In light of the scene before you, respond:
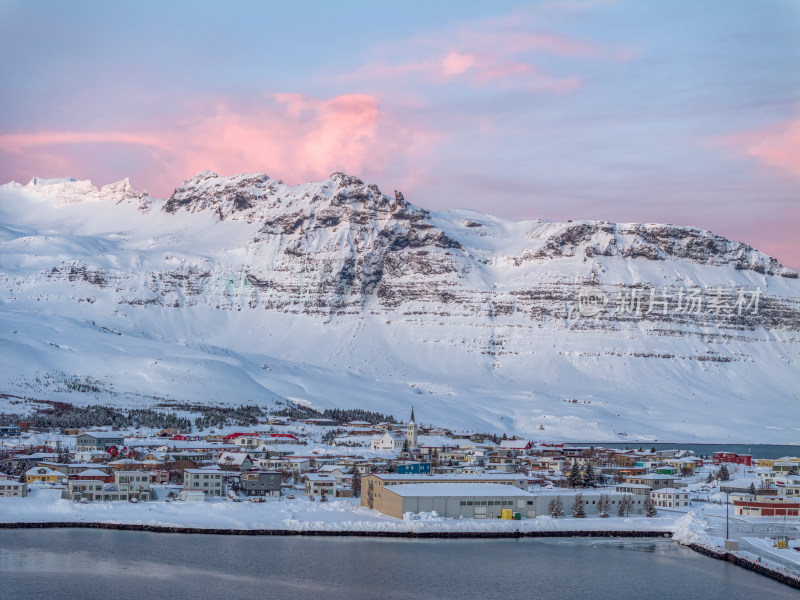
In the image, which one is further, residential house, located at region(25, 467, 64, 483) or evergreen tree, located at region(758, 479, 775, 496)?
evergreen tree, located at region(758, 479, 775, 496)

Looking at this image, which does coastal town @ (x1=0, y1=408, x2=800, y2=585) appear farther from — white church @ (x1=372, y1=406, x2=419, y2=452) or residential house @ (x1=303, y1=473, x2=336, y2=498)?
white church @ (x1=372, y1=406, x2=419, y2=452)

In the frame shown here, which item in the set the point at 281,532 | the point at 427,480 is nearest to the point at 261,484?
the point at 427,480

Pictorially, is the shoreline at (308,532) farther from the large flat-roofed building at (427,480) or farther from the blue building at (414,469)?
the blue building at (414,469)

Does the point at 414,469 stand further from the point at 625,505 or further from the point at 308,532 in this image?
the point at 308,532

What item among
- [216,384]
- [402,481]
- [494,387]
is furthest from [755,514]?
[494,387]

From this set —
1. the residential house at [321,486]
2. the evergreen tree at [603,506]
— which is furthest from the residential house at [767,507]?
the residential house at [321,486]

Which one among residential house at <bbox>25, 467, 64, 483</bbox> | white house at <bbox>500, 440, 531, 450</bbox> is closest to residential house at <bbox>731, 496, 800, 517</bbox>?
residential house at <bbox>25, 467, 64, 483</bbox>
